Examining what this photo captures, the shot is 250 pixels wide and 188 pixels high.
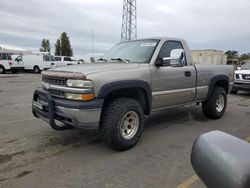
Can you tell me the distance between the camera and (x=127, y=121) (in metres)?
4.65

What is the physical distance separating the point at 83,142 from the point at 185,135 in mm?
2055

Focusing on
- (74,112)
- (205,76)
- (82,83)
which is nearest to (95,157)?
(74,112)

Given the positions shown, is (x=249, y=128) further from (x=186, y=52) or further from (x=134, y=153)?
(x=134, y=153)

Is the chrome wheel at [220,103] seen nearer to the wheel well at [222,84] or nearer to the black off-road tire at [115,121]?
the wheel well at [222,84]

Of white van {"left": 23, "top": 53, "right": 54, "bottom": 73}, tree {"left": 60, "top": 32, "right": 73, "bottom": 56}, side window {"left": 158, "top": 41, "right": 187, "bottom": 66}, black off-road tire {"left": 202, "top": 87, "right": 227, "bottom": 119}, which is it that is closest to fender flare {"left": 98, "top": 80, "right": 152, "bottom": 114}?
side window {"left": 158, "top": 41, "right": 187, "bottom": 66}

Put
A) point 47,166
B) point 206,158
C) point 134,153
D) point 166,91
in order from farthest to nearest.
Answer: point 166,91 < point 134,153 < point 47,166 < point 206,158

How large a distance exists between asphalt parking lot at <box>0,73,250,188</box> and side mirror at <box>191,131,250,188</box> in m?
2.11

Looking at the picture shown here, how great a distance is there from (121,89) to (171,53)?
1.20 m

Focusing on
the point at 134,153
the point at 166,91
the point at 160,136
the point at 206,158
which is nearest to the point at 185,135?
the point at 160,136

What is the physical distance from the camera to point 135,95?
4945 mm

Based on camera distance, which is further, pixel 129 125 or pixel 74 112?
pixel 129 125

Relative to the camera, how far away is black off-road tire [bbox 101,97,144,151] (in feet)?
13.9

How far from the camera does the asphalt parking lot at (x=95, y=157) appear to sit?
3.51 m

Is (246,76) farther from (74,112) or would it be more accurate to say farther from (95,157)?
(74,112)
